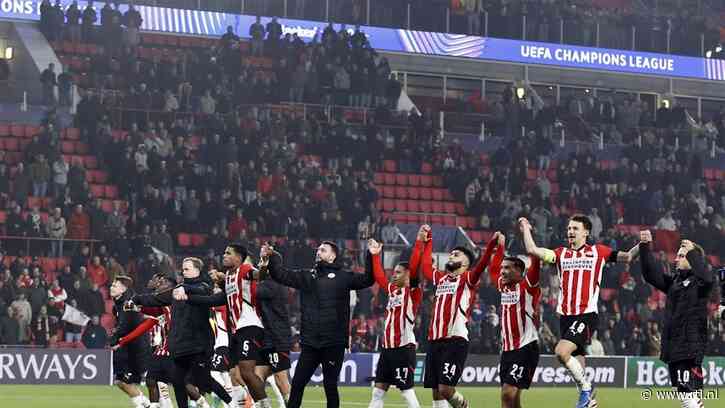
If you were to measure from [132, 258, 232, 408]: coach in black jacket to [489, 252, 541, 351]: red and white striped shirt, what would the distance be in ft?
11.6

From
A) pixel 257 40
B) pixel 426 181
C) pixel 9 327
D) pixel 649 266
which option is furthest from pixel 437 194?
pixel 649 266

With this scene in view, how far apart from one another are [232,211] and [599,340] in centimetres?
949

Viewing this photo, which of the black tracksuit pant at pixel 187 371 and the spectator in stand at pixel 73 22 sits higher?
the spectator in stand at pixel 73 22

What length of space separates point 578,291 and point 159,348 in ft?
20.2

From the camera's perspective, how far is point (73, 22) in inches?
1571

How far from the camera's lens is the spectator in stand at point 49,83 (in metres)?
38.2

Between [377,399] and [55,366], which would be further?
[55,366]

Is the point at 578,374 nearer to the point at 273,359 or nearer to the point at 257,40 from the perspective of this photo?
the point at 273,359

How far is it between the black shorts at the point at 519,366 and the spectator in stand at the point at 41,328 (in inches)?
634

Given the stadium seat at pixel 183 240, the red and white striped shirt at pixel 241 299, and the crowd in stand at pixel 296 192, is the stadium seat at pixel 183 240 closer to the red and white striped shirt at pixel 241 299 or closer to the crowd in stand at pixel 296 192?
the crowd in stand at pixel 296 192

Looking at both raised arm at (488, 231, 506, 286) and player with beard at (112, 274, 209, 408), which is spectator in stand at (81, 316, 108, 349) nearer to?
player with beard at (112, 274, 209, 408)

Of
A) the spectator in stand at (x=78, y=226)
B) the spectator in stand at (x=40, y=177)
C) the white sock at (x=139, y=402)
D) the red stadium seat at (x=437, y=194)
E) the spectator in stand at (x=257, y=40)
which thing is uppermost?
the spectator in stand at (x=257, y=40)

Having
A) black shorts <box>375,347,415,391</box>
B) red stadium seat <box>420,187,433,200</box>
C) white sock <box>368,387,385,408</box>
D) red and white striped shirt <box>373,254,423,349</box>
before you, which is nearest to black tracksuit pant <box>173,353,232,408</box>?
white sock <box>368,387,385,408</box>

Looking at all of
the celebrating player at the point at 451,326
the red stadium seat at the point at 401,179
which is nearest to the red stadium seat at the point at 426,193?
the red stadium seat at the point at 401,179
